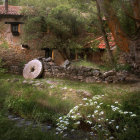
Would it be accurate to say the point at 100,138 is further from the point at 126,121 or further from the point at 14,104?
the point at 14,104

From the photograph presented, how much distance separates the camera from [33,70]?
453 inches

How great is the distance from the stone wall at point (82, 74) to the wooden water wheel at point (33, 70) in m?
0.32

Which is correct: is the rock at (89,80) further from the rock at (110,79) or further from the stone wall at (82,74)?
the rock at (110,79)

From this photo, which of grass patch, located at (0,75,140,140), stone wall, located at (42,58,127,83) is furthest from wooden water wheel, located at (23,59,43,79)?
grass patch, located at (0,75,140,140)

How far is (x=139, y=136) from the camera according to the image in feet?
11.2

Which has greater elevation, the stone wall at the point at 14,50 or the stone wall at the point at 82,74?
the stone wall at the point at 14,50

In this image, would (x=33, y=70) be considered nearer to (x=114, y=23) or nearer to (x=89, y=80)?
(x=89, y=80)

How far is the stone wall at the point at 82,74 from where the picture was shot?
8594 mm

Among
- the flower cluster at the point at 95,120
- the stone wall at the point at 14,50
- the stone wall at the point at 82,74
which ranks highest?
the stone wall at the point at 14,50

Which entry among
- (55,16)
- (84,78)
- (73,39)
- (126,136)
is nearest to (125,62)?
(84,78)

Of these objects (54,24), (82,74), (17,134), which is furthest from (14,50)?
(17,134)

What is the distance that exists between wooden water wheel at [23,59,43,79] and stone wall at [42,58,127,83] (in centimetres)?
32

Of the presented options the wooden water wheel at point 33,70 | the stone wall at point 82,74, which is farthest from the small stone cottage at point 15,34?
the stone wall at point 82,74

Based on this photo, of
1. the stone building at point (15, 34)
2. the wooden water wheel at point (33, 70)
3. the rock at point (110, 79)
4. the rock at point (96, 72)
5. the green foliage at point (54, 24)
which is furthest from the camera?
the stone building at point (15, 34)
